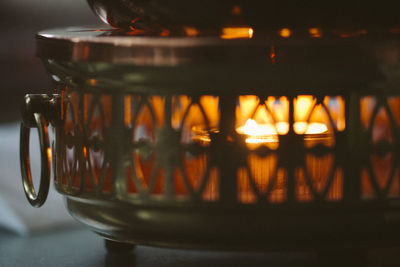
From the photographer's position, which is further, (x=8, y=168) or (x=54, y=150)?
(x=8, y=168)

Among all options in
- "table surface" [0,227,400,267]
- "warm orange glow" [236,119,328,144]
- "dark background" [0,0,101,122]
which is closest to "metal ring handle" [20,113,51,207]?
"table surface" [0,227,400,267]

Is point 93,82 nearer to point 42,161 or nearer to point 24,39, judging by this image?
point 42,161

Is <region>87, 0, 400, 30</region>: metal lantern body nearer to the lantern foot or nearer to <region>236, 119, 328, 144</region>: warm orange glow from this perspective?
<region>236, 119, 328, 144</region>: warm orange glow

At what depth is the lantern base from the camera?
50 centimetres

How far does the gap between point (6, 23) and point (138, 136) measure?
2.52 meters

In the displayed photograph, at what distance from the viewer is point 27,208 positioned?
2.47ft

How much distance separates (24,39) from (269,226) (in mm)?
2352

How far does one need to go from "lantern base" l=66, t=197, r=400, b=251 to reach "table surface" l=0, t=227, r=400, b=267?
7cm

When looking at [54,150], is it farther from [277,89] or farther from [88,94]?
[277,89]

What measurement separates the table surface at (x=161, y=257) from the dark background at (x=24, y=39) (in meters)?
1.06

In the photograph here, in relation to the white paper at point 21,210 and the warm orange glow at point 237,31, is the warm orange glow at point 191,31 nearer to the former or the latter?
the warm orange glow at point 237,31

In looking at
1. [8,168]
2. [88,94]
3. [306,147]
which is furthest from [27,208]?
[306,147]

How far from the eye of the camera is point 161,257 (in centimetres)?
62

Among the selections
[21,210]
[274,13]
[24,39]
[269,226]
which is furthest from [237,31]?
[24,39]
